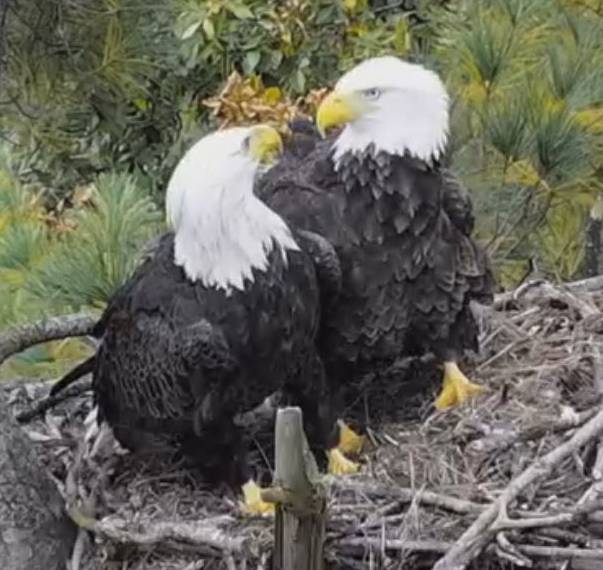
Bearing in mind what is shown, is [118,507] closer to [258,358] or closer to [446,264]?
[258,358]

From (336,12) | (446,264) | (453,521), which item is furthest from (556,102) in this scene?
(336,12)

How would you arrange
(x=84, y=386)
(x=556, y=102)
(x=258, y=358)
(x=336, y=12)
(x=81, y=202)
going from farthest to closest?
(x=336, y=12) < (x=81, y=202) < (x=556, y=102) < (x=84, y=386) < (x=258, y=358)

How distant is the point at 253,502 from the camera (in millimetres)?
2449

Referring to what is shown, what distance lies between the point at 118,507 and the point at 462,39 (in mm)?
1303

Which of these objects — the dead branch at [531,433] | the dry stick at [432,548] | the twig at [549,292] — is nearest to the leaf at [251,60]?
the twig at [549,292]

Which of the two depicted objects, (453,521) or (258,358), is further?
(258,358)

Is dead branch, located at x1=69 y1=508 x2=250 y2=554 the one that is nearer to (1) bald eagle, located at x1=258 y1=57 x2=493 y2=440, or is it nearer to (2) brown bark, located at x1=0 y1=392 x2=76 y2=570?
(2) brown bark, located at x1=0 y1=392 x2=76 y2=570

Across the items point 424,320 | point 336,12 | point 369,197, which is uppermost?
point 369,197

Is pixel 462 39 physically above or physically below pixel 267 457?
above

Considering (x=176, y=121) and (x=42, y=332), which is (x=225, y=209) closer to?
(x=42, y=332)

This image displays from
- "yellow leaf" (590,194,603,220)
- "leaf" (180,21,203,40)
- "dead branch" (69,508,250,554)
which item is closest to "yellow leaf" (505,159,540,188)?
"yellow leaf" (590,194,603,220)

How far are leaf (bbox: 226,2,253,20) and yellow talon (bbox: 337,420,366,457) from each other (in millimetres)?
2320

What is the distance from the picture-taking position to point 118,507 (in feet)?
8.26

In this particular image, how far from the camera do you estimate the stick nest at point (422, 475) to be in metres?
2.19
